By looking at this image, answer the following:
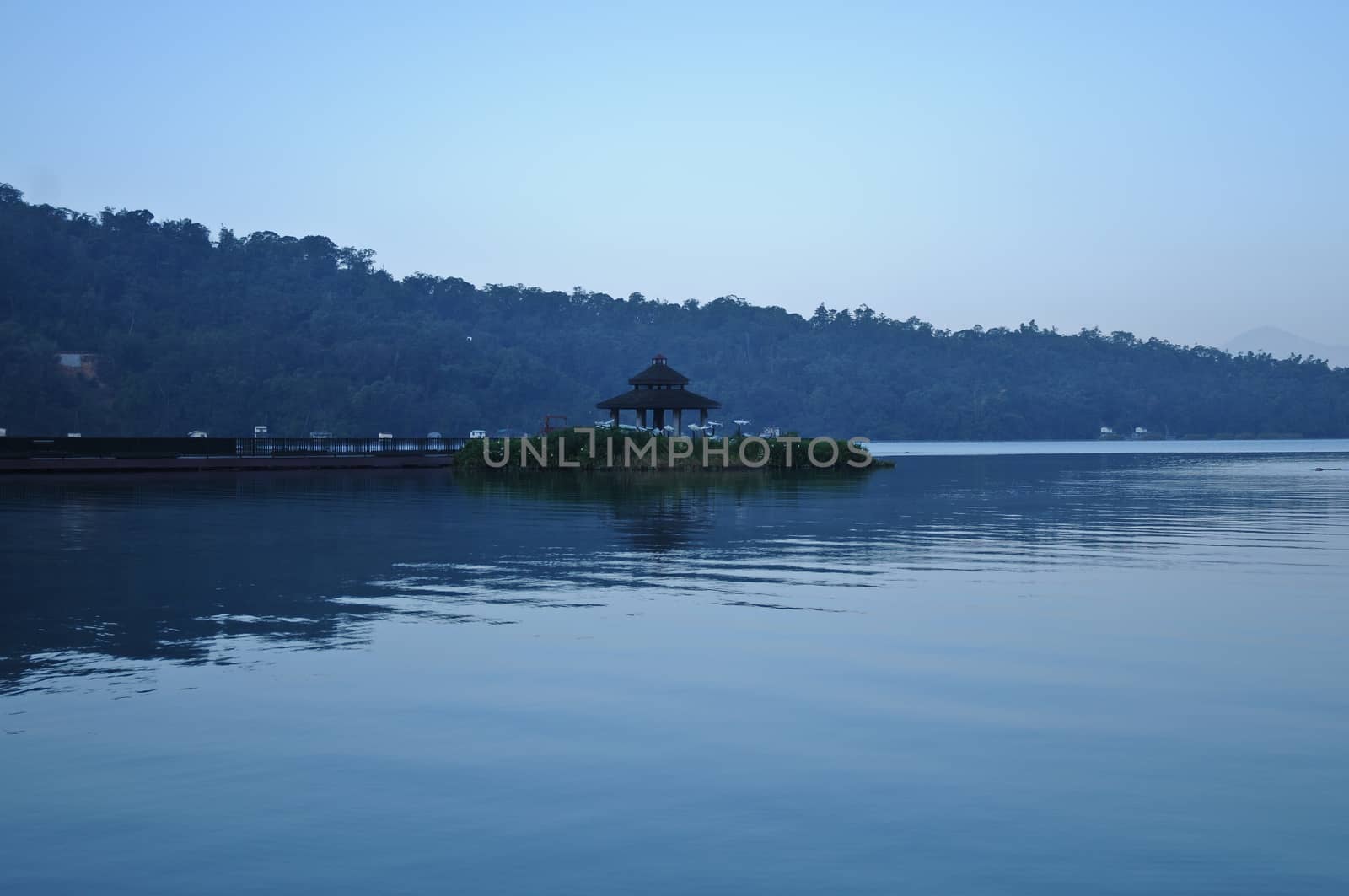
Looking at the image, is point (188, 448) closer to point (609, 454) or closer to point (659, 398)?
point (609, 454)

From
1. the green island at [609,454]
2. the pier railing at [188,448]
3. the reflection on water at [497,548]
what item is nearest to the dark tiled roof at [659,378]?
the green island at [609,454]

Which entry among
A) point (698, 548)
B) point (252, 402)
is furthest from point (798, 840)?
point (252, 402)

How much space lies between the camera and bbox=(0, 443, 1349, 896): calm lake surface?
323 inches

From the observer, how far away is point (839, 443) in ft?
294

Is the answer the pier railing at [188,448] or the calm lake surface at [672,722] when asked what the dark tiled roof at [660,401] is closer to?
the pier railing at [188,448]

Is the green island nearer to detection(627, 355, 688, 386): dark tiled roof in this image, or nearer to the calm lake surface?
detection(627, 355, 688, 386): dark tiled roof

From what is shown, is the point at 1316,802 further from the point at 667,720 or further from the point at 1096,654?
the point at 1096,654

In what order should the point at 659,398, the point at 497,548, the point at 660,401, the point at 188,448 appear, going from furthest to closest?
the point at 659,398 → the point at 660,401 → the point at 188,448 → the point at 497,548

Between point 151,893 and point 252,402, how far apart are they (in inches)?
5638

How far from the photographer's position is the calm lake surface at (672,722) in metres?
8.20

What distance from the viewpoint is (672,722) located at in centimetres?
1197

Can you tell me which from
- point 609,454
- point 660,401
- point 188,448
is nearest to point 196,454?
point 188,448

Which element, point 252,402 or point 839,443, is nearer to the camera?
point 839,443

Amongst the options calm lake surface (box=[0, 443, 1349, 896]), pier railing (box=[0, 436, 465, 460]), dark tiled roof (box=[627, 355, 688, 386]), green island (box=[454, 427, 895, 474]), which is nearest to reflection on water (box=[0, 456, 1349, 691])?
calm lake surface (box=[0, 443, 1349, 896])
